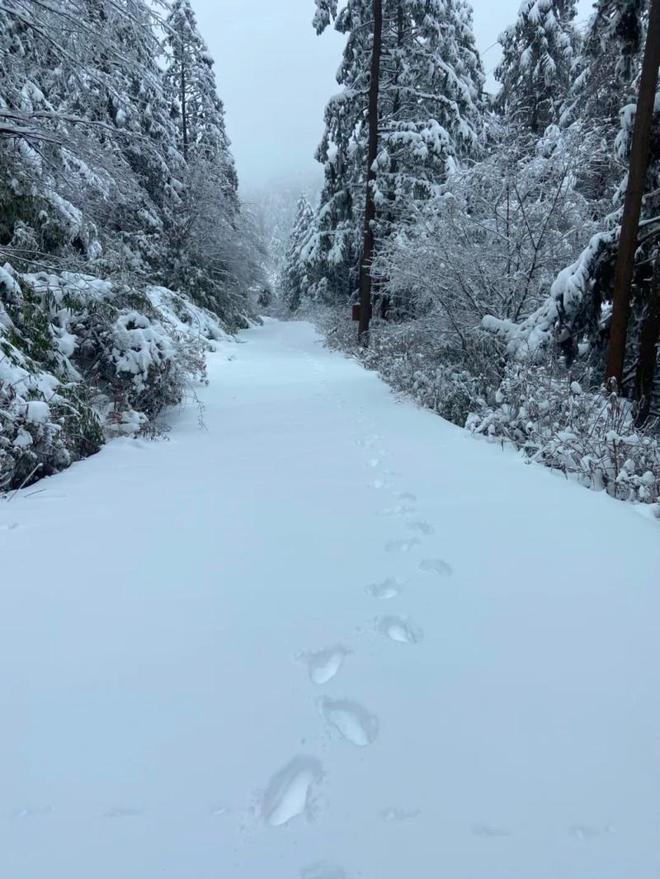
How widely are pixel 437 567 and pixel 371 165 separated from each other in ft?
43.0

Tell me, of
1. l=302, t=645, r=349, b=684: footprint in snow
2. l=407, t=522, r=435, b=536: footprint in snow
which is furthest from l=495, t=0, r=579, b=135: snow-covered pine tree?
l=302, t=645, r=349, b=684: footprint in snow

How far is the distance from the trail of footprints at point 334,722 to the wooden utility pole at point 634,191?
150 inches

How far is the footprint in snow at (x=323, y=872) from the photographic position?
1220 millimetres

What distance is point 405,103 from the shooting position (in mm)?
14008

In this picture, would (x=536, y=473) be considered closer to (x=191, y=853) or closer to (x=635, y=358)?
(x=635, y=358)

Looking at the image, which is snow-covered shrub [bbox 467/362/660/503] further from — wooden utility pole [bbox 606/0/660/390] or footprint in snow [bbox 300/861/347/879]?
footprint in snow [bbox 300/861/347/879]

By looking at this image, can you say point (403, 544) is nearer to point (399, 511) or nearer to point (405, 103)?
point (399, 511)

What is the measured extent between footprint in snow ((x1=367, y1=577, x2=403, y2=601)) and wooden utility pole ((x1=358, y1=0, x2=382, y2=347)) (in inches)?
414

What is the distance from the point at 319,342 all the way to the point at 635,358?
14.7 metres

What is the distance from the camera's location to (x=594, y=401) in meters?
4.89

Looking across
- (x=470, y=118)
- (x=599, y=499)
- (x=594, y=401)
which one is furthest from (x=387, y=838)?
(x=470, y=118)

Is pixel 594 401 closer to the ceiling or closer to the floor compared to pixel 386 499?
closer to the ceiling

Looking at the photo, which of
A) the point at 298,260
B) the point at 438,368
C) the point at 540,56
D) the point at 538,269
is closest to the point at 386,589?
the point at 438,368

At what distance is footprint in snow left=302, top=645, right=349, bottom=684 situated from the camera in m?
1.92
